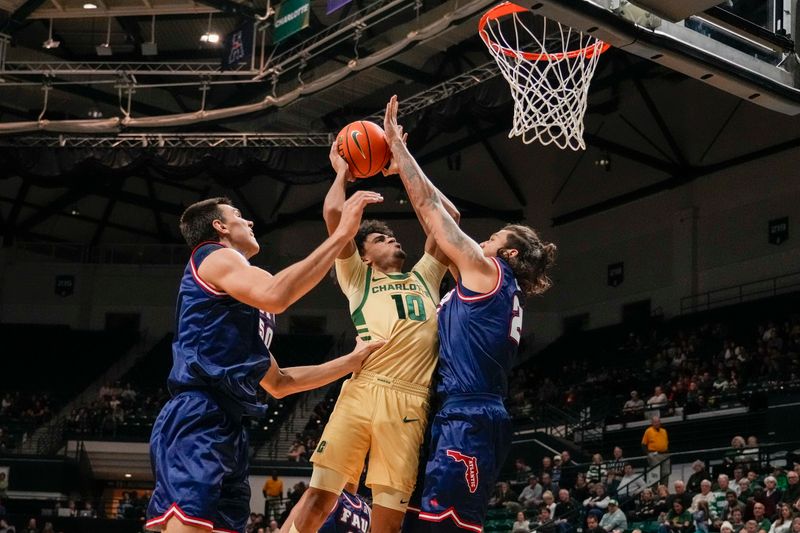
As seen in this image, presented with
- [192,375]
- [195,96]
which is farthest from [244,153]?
[192,375]

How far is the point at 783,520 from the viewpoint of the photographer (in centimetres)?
1346

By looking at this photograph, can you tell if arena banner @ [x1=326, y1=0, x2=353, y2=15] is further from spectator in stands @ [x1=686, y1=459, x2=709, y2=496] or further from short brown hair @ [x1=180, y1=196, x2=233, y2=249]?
short brown hair @ [x1=180, y1=196, x2=233, y2=249]

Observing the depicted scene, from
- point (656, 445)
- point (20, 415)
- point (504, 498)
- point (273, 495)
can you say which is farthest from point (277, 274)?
point (20, 415)

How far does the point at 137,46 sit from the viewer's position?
24594mm

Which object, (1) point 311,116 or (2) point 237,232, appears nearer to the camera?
(2) point 237,232

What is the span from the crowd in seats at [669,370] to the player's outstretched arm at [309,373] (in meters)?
15.8

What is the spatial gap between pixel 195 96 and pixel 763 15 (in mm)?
21565

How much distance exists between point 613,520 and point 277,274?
1197cm

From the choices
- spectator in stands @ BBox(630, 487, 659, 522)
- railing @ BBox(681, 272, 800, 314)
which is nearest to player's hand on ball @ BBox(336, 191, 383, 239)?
spectator in stands @ BBox(630, 487, 659, 522)

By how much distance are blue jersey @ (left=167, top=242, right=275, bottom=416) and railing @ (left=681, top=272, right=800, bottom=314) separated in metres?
22.3

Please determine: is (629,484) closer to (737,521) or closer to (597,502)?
(597,502)

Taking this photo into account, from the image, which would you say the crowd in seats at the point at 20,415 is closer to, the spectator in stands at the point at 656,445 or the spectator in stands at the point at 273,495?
the spectator in stands at the point at 273,495

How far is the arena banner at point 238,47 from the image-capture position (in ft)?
66.6

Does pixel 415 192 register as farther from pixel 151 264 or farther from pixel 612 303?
pixel 151 264
